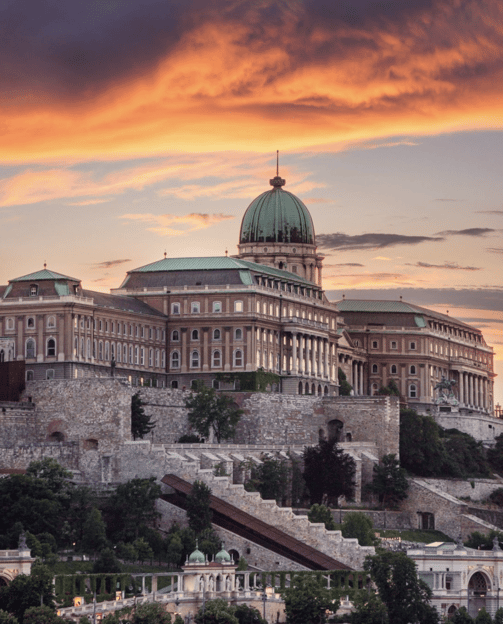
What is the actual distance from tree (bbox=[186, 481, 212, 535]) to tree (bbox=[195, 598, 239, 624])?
73.4 feet

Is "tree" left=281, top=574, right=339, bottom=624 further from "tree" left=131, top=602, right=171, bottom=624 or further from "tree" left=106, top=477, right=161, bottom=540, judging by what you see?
"tree" left=106, top=477, right=161, bottom=540

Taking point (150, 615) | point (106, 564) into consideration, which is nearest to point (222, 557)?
point (106, 564)

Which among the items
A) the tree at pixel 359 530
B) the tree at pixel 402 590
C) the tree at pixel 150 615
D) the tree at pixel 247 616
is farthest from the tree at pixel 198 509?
the tree at pixel 150 615

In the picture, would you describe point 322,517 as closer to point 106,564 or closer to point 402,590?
point 402,590

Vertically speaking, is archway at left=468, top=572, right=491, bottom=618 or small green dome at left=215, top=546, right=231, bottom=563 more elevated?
small green dome at left=215, top=546, right=231, bottom=563

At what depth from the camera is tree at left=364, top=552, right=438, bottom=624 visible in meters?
175

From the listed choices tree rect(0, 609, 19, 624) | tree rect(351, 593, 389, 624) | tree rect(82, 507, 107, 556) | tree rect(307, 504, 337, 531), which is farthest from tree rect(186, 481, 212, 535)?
tree rect(0, 609, 19, 624)

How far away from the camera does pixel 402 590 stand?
6949 inches

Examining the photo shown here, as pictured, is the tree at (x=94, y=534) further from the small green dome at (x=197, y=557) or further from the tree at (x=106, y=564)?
the small green dome at (x=197, y=557)

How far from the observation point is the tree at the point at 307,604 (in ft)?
563

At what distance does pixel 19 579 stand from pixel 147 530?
28008mm

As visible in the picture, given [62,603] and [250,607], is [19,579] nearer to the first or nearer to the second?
[62,603]

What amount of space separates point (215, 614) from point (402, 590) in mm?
17723

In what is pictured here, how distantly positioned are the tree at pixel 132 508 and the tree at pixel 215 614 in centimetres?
2110
